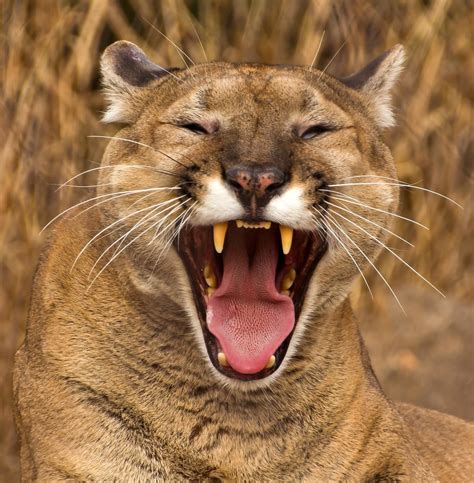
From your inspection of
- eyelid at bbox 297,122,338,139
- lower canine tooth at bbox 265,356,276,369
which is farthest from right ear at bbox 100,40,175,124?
lower canine tooth at bbox 265,356,276,369

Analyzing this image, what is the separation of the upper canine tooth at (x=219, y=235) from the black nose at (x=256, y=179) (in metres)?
0.19

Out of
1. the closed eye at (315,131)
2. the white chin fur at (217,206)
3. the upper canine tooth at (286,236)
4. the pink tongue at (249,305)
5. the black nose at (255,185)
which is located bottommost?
the pink tongue at (249,305)

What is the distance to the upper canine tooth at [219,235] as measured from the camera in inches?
162

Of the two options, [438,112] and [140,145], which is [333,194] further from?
[438,112]

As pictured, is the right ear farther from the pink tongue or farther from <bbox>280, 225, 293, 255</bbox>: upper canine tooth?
<bbox>280, 225, 293, 255</bbox>: upper canine tooth

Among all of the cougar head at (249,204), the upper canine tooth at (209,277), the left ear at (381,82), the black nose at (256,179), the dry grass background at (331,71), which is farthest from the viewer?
the dry grass background at (331,71)

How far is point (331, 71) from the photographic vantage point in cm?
828

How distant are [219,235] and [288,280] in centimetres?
40

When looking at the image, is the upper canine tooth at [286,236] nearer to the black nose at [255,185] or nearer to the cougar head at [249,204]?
the cougar head at [249,204]

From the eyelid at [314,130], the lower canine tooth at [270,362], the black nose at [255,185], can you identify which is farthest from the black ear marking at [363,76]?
the lower canine tooth at [270,362]

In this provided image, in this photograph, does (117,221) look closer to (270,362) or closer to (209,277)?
(209,277)

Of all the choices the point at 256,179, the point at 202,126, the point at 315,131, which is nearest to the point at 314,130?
the point at 315,131

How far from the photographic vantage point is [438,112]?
9.19m

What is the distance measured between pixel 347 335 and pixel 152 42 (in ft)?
12.3
